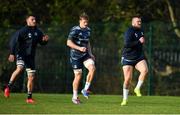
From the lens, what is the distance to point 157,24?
80.4ft

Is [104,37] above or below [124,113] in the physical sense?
above

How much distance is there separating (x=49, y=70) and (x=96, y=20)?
5.37 meters

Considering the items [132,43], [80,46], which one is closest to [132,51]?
[132,43]

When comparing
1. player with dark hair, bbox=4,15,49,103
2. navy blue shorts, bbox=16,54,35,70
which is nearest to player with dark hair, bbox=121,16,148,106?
player with dark hair, bbox=4,15,49,103

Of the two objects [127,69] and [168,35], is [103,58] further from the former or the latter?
[127,69]

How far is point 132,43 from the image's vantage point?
15867mm

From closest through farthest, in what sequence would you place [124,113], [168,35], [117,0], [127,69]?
[124,113]
[127,69]
[168,35]
[117,0]

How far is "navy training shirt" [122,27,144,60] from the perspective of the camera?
1580cm

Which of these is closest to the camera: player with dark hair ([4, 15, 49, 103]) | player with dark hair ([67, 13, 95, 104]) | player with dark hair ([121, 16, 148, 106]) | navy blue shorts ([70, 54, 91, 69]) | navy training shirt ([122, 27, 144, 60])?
player with dark hair ([121, 16, 148, 106])

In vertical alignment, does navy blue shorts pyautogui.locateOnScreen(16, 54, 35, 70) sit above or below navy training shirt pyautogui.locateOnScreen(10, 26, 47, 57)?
below

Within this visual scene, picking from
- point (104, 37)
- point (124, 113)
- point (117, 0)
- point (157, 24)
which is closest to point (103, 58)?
point (104, 37)

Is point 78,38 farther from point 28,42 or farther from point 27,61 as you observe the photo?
point 27,61

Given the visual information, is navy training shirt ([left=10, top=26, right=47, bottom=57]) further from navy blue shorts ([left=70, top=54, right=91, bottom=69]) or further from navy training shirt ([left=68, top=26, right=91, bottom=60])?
navy blue shorts ([left=70, top=54, right=91, bottom=69])

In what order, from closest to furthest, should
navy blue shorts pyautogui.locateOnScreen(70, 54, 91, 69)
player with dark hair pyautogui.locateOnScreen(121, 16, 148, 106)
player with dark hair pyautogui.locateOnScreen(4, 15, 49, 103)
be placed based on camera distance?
player with dark hair pyautogui.locateOnScreen(121, 16, 148, 106), navy blue shorts pyautogui.locateOnScreen(70, 54, 91, 69), player with dark hair pyautogui.locateOnScreen(4, 15, 49, 103)
